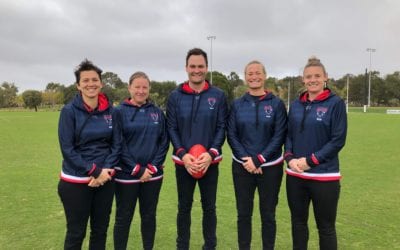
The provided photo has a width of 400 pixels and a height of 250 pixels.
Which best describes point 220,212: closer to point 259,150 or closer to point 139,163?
point 259,150

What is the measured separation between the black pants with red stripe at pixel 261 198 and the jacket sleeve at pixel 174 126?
788mm

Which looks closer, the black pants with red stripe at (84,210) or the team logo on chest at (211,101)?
the black pants with red stripe at (84,210)

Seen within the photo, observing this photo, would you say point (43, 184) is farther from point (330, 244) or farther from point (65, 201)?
point (330, 244)

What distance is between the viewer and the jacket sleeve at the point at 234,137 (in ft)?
16.3

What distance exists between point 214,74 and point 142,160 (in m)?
84.2

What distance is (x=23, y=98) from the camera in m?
101

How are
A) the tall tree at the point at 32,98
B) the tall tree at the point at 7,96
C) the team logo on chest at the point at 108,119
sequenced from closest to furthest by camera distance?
1. the team logo on chest at the point at 108,119
2. the tall tree at the point at 32,98
3. the tall tree at the point at 7,96

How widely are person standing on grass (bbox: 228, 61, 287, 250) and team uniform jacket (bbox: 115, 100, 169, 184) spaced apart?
40.6 inches

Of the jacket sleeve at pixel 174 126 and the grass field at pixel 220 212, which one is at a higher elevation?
the jacket sleeve at pixel 174 126

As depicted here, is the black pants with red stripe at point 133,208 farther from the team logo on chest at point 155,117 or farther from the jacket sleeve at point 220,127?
the jacket sleeve at point 220,127

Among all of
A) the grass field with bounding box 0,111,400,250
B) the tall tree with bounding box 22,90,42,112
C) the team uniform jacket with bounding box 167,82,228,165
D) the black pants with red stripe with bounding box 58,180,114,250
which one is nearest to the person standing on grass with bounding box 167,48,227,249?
the team uniform jacket with bounding box 167,82,228,165

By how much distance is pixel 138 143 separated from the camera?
489cm

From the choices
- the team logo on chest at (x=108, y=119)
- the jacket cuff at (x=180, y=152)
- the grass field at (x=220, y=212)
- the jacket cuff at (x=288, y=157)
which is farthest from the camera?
the grass field at (x=220, y=212)

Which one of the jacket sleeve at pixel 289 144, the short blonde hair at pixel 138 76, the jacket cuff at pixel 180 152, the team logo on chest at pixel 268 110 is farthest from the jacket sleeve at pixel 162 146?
the jacket sleeve at pixel 289 144
